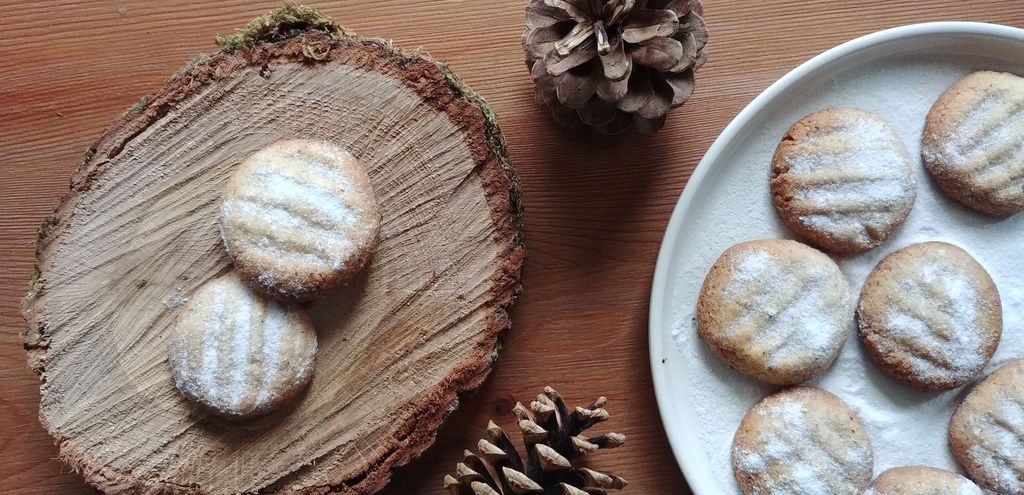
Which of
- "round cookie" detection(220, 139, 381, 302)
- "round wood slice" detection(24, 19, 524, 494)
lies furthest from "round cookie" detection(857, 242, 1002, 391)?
"round cookie" detection(220, 139, 381, 302)

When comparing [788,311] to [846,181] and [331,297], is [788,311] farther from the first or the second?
[331,297]

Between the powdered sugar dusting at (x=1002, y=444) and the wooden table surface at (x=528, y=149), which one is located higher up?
the wooden table surface at (x=528, y=149)

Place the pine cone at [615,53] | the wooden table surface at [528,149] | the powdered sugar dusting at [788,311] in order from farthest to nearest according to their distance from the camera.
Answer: the wooden table surface at [528,149]
the powdered sugar dusting at [788,311]
the pine cone at [615,53]

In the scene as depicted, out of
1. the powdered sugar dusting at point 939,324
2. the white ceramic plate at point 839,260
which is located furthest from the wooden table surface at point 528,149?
the powdered sugar dusting at point 939,324

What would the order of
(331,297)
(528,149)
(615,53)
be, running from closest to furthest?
(615,53) < (331,297) < (528,149)

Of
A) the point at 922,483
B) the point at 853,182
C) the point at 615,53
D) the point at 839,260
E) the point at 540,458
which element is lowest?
the point at 922,483

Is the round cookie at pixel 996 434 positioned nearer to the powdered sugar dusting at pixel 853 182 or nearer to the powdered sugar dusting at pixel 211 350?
the powdered sugar dusting at pixel 853 182

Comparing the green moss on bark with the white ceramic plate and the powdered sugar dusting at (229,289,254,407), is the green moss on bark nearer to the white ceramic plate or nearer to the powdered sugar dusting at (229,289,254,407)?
the powdered sugar dusting at (229,289,254,407)

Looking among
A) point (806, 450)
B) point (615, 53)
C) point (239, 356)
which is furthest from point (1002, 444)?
point (239, 356)
